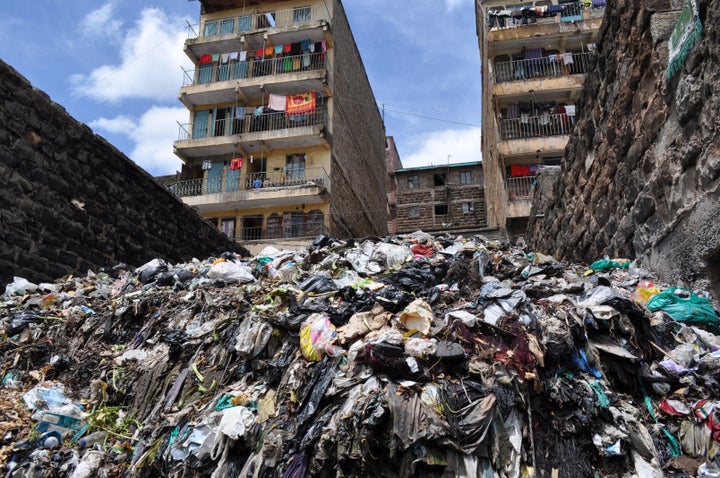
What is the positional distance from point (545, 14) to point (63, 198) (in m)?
18.6

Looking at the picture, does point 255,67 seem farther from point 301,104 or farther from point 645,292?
point 645,292

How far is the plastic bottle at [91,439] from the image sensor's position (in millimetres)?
3225

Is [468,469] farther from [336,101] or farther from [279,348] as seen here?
[336,101]

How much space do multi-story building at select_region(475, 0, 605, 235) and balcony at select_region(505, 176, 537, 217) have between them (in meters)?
0.04

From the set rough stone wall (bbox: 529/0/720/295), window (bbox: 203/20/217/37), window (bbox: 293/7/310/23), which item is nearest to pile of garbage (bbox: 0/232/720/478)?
rough stone wall (bbox: 529/0/720/295)

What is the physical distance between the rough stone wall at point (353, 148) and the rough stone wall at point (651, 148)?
49.7ft

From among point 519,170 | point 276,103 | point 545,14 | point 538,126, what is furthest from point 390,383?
point 545,14

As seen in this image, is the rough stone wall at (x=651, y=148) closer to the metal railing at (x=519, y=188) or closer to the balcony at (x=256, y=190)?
the metal railing at (x=519, y=188)

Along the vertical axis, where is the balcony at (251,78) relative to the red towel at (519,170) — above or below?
above

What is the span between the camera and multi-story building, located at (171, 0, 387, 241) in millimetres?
19781

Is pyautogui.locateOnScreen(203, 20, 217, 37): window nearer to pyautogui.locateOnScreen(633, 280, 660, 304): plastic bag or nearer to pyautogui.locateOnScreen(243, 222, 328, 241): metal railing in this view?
pyautogui.locateOnScreen(243, 222, 328, 241): metal railing

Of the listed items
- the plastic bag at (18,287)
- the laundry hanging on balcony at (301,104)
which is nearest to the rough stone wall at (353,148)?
the laundry hanging on balcony at (301,104)

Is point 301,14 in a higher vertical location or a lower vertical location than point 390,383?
higher

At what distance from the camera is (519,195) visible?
16219mm
